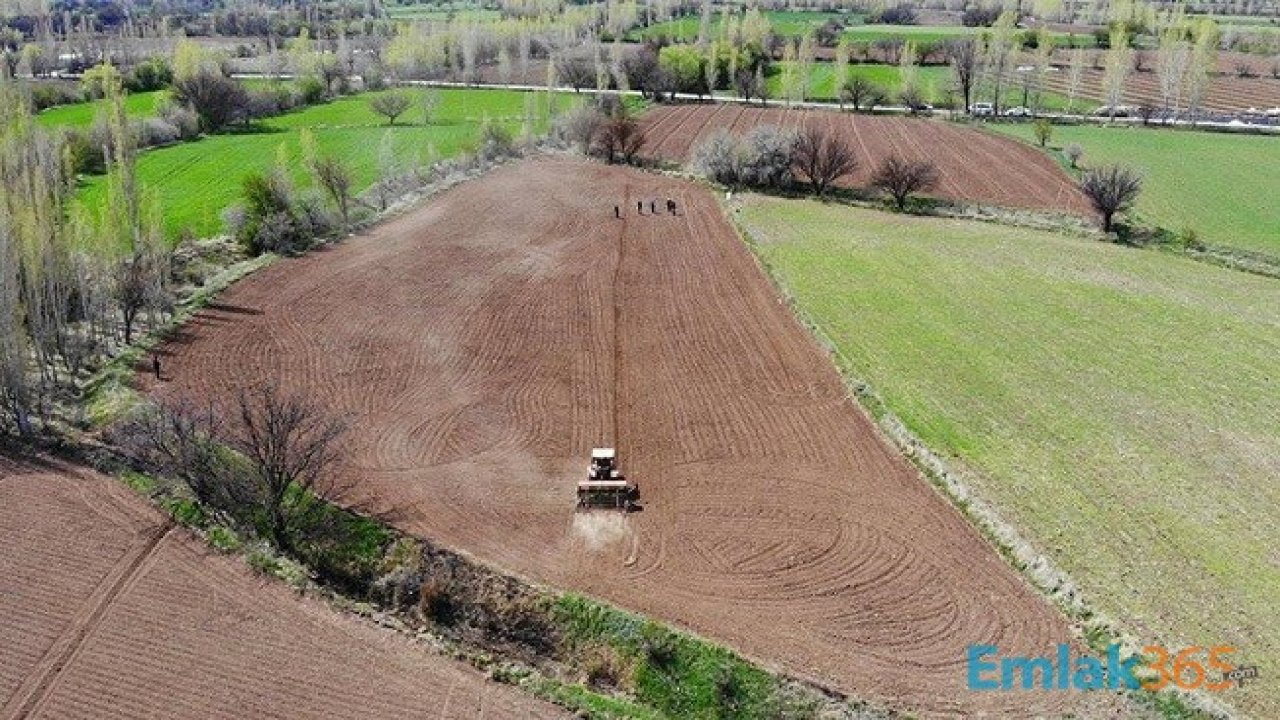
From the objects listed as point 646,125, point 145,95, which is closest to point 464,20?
point 145,95

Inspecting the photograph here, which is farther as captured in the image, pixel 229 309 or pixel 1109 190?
pixel 1109 190

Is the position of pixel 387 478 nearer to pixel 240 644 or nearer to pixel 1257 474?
pixel 240 644

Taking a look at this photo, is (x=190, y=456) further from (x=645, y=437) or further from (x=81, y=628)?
(x=645, y=437)

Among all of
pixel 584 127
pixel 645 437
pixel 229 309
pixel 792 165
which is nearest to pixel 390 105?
pixel 584 127

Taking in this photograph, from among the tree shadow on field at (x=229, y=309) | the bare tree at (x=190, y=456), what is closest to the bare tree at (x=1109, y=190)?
the tree shadow on field at (x=229, y=309)

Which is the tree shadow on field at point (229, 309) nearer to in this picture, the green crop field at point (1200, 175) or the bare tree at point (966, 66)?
the green crop field at point (1200, 175)

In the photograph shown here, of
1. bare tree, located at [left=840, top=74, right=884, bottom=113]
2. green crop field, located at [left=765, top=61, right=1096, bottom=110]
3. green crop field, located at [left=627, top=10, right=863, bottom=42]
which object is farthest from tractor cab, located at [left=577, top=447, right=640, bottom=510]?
green crop field, located at [left=627, top=10, right=863, bottom=42]

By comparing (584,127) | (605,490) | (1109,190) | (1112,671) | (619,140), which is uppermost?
(584,127)

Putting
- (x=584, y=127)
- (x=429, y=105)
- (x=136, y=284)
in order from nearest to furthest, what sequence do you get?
1. (x=136, y=284)
2. (x=584, y=127)
3. (x=429, y=105)
